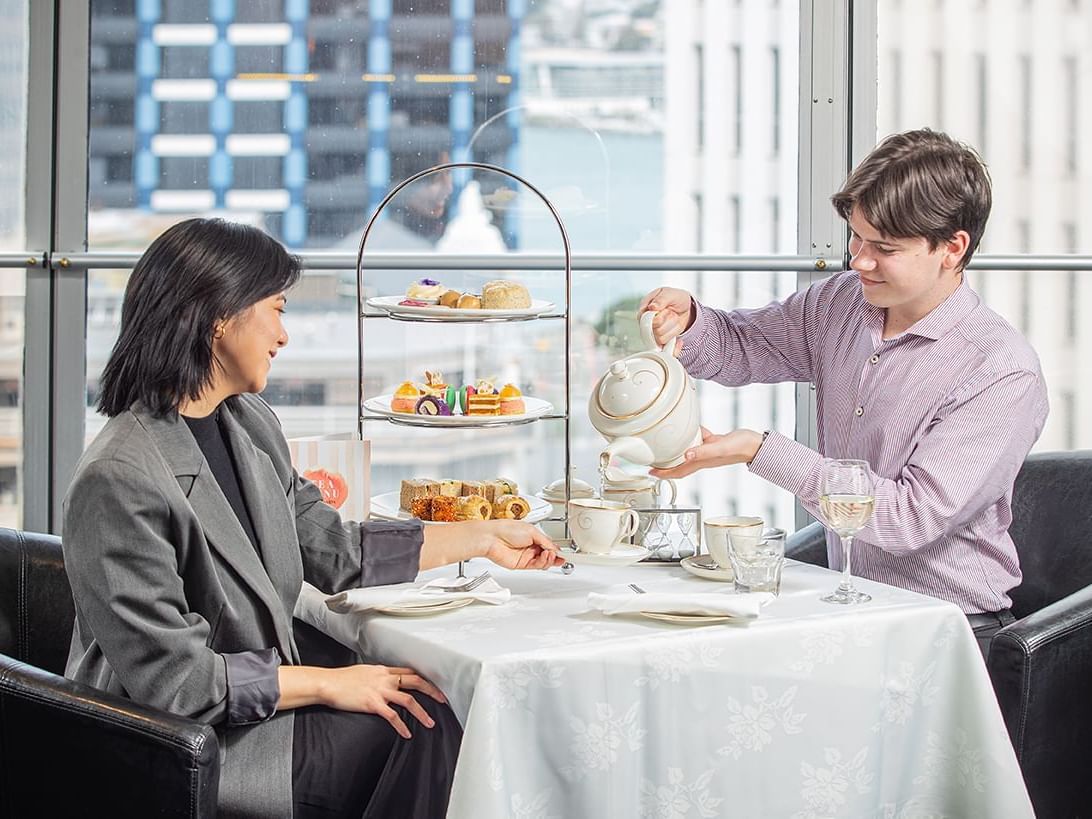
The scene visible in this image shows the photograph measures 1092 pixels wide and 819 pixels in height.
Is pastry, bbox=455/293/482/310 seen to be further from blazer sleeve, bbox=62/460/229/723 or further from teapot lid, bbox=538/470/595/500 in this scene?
blazer sleeve, bbox=62/460/229/723

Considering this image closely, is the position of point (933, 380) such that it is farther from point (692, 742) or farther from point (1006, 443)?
point (692, 742)

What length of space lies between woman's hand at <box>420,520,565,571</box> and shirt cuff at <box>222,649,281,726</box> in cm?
44

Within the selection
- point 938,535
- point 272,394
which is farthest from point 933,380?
point 272,394

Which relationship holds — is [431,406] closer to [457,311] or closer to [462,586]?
[457,311]

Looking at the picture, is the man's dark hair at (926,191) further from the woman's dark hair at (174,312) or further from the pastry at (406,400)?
the woman's dark hair at (174,312)

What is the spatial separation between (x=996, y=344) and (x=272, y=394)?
2109 mm

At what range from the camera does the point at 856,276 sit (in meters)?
2.49

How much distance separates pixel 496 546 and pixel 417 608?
287 mm

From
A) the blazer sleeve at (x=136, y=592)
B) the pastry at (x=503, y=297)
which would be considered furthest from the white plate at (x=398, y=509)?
the blazer sleeve at (x=136, y=592)

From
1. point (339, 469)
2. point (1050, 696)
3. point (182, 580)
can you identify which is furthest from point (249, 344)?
point (1050, 696)

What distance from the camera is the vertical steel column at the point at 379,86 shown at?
136 inches

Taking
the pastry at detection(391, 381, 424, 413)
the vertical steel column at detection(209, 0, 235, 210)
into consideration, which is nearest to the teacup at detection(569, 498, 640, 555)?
the pastry at detection(391, 381, 424, 413)

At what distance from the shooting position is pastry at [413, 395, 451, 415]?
7.32 ft

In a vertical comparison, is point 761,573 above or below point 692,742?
above
